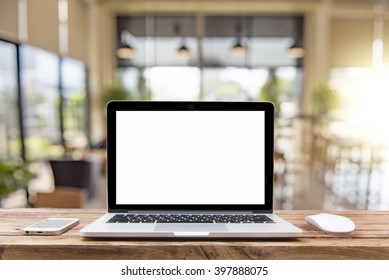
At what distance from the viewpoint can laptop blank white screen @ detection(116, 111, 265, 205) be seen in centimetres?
98

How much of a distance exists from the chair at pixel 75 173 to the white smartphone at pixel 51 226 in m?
3.66

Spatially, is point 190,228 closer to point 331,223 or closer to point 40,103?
point 331,223

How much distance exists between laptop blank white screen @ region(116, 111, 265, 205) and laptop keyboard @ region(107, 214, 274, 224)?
4 cm

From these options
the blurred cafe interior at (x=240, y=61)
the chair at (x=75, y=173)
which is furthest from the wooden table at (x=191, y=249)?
the blurred cafe interior at (x=240, y=61)

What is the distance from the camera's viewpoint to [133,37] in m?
8.78

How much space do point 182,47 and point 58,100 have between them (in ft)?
9.60

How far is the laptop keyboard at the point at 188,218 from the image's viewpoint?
920mm

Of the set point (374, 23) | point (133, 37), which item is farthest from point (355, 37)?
point (133, 37)

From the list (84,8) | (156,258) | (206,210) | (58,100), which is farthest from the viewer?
(84,8)

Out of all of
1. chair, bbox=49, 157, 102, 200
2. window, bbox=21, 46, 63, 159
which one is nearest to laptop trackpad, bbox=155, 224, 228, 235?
chair, bbox=49, 157, 102, 200

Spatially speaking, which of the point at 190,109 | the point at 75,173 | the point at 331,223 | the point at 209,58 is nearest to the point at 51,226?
the point at 190,109

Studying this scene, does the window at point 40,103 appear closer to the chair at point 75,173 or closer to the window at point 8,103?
the window at point 8,103

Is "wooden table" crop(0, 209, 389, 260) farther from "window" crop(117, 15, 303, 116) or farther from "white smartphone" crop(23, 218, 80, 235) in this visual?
"window" crop(117, 15, 303, 116)
